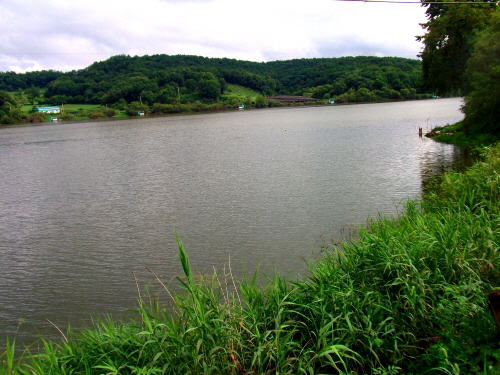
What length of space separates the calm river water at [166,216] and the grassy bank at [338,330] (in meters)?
3.17

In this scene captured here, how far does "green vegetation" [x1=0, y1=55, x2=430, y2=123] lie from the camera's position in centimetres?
12825

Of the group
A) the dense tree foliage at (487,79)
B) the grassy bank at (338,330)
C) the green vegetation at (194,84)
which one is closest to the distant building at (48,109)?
the green vegetation at (194,84)

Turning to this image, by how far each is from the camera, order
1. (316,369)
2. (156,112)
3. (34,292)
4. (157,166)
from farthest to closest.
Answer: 1. (156,112)
2. (157,166)
3. (34,292)
4. (316,369)

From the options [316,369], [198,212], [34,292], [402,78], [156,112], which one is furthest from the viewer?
[402,78]

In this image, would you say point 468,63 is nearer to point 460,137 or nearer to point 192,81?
point 460,137

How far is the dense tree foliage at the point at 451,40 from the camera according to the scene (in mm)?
29531

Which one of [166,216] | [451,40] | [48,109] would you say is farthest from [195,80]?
[166,216]

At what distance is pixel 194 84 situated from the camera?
138 metres

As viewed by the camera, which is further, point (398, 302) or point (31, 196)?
point (31, 196)

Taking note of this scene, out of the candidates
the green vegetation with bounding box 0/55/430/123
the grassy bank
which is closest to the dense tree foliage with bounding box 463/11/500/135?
the grassy bank

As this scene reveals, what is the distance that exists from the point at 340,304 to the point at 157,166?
73.8ft

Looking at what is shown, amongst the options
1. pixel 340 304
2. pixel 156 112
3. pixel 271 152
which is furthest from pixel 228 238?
pixel 156 112

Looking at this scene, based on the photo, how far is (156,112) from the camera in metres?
125

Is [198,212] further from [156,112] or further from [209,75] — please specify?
[209,75]
